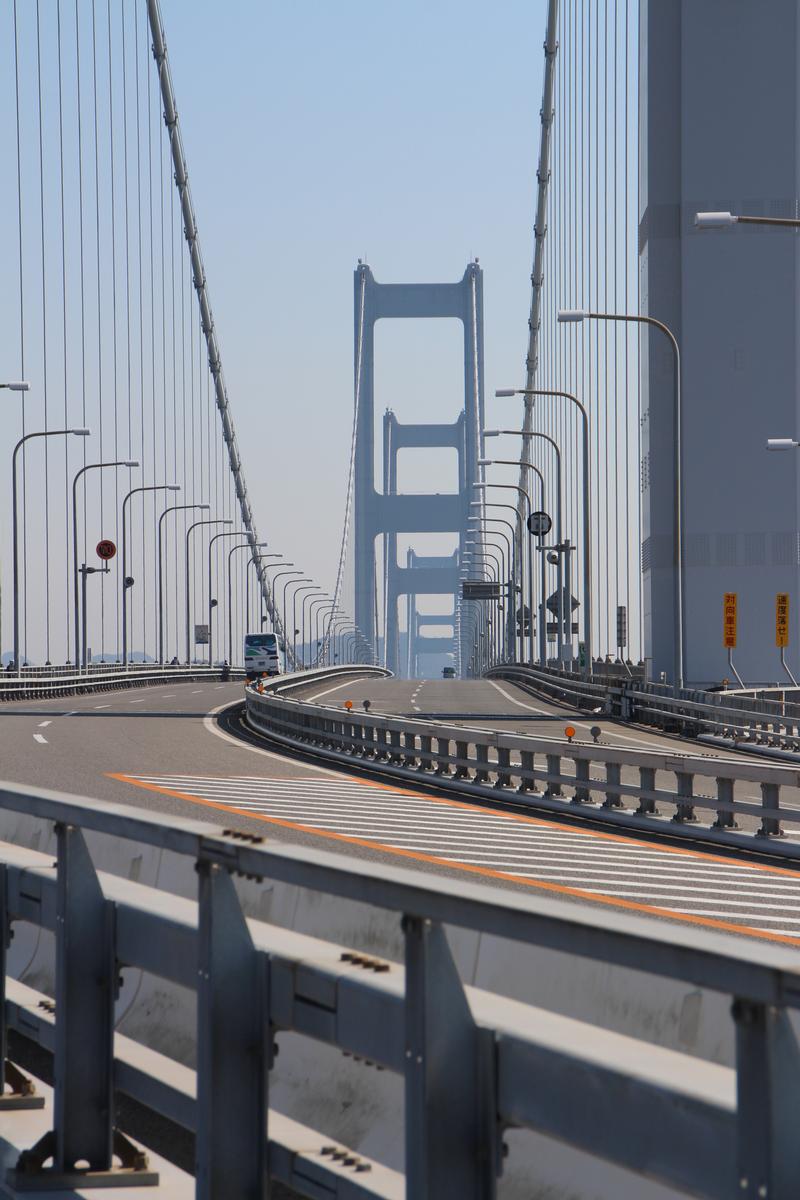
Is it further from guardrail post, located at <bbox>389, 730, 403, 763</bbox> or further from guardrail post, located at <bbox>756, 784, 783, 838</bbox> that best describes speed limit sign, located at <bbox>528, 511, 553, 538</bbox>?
guardrail post, located at <bbox>756, 784, 783, 838</bbox>

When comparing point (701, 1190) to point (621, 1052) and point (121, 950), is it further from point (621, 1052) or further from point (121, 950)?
point (121, 950)

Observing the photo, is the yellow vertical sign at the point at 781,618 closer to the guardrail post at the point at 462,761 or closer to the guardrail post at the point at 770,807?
the guardrail post at the point at 462,761

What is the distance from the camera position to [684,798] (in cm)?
1616

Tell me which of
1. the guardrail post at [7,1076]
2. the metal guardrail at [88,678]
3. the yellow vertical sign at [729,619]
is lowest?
the metal guardrail at [88,678]

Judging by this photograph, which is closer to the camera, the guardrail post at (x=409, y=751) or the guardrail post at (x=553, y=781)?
the guardrail post at (x=553, y=781)

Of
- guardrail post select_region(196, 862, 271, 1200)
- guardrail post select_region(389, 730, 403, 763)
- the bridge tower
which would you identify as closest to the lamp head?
guardrail post select_region(389, 730, 403, 763)

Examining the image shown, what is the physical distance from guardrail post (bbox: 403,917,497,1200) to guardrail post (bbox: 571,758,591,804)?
559 inches

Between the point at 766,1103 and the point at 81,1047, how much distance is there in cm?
272

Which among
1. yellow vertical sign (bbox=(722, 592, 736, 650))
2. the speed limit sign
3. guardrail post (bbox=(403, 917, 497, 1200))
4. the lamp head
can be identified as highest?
the lamp head

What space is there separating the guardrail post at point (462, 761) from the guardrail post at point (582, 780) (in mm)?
2750

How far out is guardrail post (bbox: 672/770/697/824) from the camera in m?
Answer: 16.1

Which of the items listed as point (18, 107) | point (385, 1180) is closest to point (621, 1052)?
point (385, 1180)

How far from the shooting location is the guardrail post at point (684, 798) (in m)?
16.1

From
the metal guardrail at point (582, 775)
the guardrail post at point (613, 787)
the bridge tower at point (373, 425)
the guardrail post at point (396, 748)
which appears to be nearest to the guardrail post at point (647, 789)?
the metal guardrail at point (582, 775)
